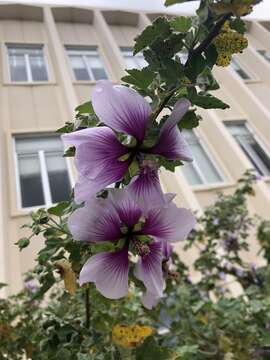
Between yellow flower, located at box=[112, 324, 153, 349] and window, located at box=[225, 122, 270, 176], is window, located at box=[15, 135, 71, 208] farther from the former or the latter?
yellow flower, located at box=[112, 324, 153, 349]

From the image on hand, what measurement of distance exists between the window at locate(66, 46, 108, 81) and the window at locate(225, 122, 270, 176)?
3.22 m

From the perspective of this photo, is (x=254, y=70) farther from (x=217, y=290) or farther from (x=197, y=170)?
(x=217, y=290)

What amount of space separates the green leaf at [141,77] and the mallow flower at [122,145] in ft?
0.22

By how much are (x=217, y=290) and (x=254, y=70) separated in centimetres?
809

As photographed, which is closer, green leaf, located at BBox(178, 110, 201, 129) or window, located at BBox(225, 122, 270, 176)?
green leaf, located at BBox(178, 110, 201, 129)

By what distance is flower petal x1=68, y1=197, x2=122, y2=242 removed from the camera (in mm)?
561

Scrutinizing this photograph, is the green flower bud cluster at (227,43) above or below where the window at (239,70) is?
below

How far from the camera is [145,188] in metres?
0.57

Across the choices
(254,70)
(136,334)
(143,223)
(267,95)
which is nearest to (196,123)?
(143,223)

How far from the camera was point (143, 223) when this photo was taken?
2.08 ft

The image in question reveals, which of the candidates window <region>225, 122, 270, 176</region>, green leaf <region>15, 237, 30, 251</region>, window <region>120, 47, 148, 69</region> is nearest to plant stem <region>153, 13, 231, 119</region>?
green leaf <region>15, 237, 30, 251</region>

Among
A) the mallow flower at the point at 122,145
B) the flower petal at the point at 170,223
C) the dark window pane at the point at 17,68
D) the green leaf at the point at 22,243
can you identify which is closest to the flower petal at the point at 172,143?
the mallow flower at the point at 122,145

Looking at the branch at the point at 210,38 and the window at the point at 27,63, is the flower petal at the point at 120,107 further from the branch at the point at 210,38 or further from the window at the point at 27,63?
the window at the point at 27,63

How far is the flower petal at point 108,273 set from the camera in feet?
1.93
